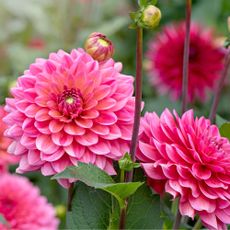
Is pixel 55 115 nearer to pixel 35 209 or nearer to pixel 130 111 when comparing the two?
pixel 130 111

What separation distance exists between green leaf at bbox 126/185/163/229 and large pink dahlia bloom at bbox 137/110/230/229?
0.07 ft

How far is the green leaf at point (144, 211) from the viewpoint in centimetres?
76

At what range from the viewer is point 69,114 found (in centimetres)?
75

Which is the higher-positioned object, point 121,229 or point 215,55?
point 215,55

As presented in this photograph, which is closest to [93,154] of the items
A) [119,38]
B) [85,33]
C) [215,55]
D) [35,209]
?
[35,209]

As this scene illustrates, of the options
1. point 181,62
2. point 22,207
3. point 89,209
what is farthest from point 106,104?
point 181,62

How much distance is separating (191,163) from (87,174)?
113mm

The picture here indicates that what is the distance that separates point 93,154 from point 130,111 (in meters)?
0.06

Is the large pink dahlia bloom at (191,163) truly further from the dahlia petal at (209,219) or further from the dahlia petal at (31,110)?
the dahlia petal at (31,110)

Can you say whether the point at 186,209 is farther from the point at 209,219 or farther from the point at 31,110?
the point at 31,110

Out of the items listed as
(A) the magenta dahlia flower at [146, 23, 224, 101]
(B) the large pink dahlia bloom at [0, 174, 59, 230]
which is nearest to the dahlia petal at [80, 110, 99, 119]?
(B) the large pink dahlia bloom at [0, 174, 59, 230]

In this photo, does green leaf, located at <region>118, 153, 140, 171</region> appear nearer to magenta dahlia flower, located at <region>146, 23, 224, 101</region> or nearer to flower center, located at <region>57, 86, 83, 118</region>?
flower center, located at <region>57, 86, 83, 118</region>

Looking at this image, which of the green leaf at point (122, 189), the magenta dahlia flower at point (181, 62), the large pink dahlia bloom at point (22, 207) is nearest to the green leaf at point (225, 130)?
the green leaf at point (122, 189)

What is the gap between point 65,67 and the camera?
0.75 m
